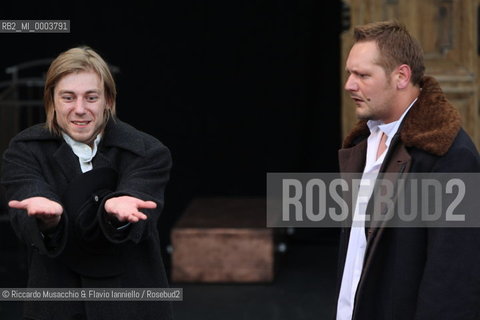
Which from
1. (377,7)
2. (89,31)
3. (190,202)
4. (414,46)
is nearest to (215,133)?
(190,202)

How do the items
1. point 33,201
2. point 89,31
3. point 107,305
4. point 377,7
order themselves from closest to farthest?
point 33,201
point 107,305
point 377,7
point 89,31

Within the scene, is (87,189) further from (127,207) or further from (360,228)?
(360,228)

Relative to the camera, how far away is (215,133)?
280 inches

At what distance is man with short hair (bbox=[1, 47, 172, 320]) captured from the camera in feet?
8.30

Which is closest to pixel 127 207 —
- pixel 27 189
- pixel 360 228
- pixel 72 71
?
pixel 27 189

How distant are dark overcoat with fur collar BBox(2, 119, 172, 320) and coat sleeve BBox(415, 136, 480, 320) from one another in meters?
0.73

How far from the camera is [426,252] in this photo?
105 inches

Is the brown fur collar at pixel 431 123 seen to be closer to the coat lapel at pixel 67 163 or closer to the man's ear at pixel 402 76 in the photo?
the man's ear at pixel 402 76

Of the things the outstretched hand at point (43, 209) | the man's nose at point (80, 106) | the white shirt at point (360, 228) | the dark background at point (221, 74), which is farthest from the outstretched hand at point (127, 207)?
the dark background at point (221, 74)

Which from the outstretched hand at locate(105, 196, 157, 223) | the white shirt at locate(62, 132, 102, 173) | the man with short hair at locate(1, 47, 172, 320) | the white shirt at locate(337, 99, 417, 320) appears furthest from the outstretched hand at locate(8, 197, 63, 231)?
the white shirt at locate(337, 99, 417, 320)

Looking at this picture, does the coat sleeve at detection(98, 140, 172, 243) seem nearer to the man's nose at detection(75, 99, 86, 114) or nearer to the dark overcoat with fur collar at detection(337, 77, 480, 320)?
the man's nose at detection(75, 99, 86, 114)

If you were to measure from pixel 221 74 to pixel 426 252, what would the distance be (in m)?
4.47

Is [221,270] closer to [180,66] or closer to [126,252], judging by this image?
[180,66]

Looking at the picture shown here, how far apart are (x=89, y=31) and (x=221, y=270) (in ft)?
7.09
